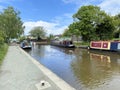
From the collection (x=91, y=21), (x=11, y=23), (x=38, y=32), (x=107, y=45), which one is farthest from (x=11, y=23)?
(x=38, y=32)

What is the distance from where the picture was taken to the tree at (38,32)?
412ft

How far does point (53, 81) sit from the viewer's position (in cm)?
1117

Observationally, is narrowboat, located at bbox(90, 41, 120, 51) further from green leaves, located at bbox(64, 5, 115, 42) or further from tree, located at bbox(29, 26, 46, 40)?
tree, located at bbox(29, 26, 46, 40)

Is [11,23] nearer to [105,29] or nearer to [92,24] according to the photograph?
[92,24]

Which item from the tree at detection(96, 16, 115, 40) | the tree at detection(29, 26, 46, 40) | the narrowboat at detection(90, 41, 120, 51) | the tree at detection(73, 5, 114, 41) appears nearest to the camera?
the narrowboat at detection(90, 41, 120, 51)

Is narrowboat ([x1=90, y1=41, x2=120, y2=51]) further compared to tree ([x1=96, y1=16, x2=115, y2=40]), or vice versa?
tree ([x1=96, y1=16, x2=115, y2=40])

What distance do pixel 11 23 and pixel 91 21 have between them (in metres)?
19.6

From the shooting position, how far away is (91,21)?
56156 mm

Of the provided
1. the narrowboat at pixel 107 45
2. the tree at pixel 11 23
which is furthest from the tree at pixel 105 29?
the tree at pixel 11 23

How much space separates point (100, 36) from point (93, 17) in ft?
19.3

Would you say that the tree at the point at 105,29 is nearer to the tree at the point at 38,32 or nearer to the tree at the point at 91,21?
the tree at the point at 91,21

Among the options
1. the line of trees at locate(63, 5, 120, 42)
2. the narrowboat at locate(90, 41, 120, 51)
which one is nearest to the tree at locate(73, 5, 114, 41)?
the line of trees at locate(63, 5, 120, 42)

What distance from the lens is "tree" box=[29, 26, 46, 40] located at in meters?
126

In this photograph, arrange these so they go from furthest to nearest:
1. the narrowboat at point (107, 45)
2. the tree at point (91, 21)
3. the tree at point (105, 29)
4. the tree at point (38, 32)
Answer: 1. the tree at point (38, 32)
2. the tree at point (105, 29)
3. the tree at point (91, 21)
4. the narrowboat at point (107, 45)
